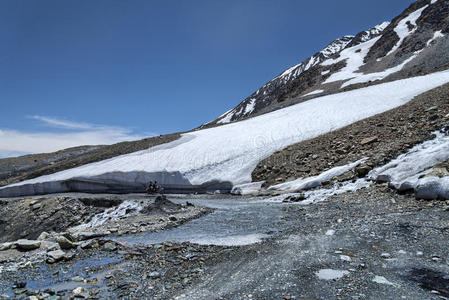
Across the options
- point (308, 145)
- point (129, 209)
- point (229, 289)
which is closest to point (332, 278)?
point (229, 289)

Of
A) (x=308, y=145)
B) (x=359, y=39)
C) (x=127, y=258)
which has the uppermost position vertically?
(x=359, y=39)

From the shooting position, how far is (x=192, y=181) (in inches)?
907

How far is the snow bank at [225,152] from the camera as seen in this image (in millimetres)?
23516

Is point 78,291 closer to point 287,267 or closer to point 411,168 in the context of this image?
point 287,267

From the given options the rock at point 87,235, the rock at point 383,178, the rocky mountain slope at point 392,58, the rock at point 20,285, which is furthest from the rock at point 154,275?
the rocky mountain slope at point 392,58

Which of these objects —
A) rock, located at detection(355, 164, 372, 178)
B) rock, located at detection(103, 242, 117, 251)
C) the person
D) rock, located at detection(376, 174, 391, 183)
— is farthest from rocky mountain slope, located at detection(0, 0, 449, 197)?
rock, located at detection(103, 242, 117, 251)

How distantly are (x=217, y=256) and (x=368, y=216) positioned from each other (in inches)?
204

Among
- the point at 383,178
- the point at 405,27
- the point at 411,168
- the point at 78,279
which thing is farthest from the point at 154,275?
the point at 405,27

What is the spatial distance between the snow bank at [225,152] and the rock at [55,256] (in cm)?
1547

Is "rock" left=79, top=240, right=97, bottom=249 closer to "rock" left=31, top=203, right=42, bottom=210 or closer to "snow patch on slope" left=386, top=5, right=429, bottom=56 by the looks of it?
"rock" left=31, top=203, right=42, bottom=210

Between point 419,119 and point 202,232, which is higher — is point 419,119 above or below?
above

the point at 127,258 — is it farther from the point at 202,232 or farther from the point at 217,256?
the point at 202,232

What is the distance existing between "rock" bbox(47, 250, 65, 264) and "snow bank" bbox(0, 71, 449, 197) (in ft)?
50.7

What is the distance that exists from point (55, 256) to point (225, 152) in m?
19.4
